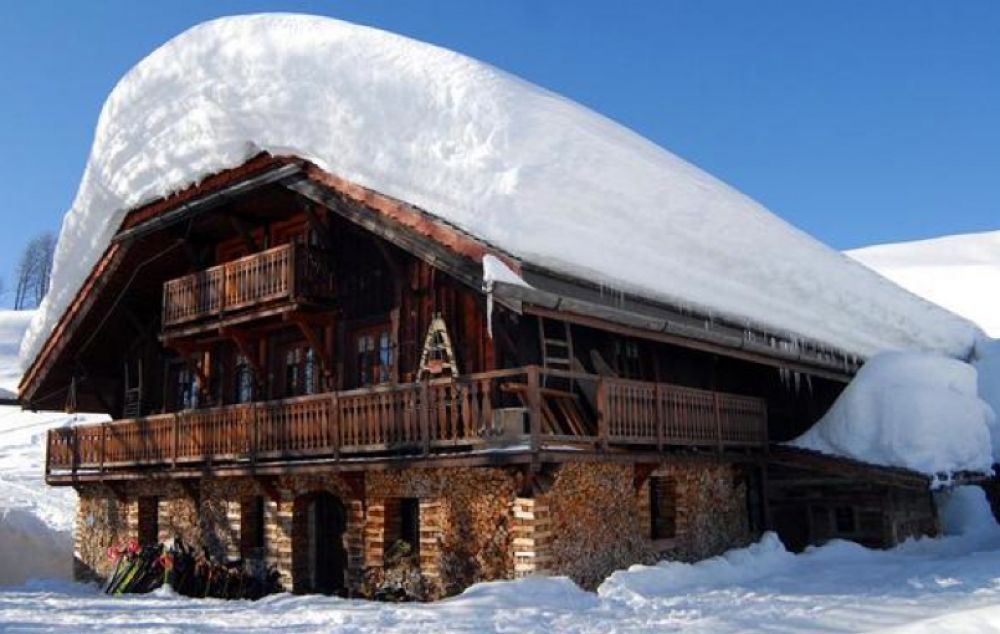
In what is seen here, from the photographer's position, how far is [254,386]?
1853cm

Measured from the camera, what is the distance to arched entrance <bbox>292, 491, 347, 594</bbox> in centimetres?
1593

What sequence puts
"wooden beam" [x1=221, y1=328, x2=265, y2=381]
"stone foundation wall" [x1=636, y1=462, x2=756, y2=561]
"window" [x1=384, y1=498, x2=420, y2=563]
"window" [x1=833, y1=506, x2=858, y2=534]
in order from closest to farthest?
"window" [x1=384, y1=498, x2=420, y2=563] < "stone foundation wall" [x1=636, y1=462, x2=756, y2=561] < "window" [x1=833, y1=506, x2=858, y2=534] < "wooden beam" [x1=221, y1=328, x2=265, y2=381]

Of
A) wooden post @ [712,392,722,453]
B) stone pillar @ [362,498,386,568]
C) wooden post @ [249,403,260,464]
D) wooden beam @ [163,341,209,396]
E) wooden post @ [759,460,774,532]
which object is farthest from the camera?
wooden beam @ [163,341,209,396]

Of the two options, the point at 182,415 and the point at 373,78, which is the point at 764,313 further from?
the point at 182,415

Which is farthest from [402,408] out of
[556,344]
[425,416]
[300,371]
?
[300,371]

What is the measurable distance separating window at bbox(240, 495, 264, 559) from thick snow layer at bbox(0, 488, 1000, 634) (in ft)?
6.31

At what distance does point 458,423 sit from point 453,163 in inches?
179

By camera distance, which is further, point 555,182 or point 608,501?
point 555,182

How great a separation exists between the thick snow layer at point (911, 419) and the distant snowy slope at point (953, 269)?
16.9m

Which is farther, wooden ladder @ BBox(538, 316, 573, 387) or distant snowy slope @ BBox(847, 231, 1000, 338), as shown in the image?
distant snowy slope @ BBox(847, 231, 1000, 338)

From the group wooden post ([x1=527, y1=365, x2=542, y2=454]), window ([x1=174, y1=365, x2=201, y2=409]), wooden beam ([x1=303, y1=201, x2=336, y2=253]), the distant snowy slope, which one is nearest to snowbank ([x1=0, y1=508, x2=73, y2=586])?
window ([x1=174, y1=365, x2=201, y2=409])

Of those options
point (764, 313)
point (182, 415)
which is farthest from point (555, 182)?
point (182, 415)

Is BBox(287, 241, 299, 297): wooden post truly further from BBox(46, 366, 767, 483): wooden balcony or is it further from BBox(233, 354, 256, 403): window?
BBox(233, 354, 256, 403): window

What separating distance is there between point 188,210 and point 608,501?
10439 mm
